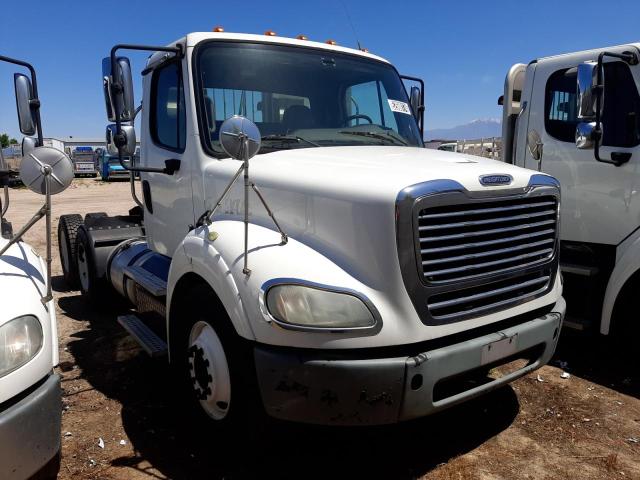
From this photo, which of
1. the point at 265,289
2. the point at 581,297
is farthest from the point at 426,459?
the point at 581,297

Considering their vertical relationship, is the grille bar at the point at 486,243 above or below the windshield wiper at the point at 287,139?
below

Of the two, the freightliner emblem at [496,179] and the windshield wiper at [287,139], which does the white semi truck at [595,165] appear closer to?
the freightliner emblem at [496,179]

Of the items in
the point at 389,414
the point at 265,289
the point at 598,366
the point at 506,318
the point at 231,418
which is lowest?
the point at 598,366

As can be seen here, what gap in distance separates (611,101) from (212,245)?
11.5ft

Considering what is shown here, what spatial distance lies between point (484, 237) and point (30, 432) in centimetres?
226

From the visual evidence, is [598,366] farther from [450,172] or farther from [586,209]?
[450,172]

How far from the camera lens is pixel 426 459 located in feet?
10.2

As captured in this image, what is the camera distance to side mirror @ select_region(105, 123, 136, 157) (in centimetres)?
374

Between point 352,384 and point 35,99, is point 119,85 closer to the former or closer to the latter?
point 35,99

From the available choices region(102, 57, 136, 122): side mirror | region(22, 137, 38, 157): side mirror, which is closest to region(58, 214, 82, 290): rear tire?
region(22, 137, 38, 157): side mirror

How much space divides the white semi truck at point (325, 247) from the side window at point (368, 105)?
0.02m

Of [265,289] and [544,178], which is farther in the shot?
[544,178]

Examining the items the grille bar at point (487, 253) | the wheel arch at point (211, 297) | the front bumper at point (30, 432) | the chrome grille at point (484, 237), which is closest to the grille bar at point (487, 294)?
the chrome grille at point (484, 237)

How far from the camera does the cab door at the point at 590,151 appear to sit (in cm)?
424
